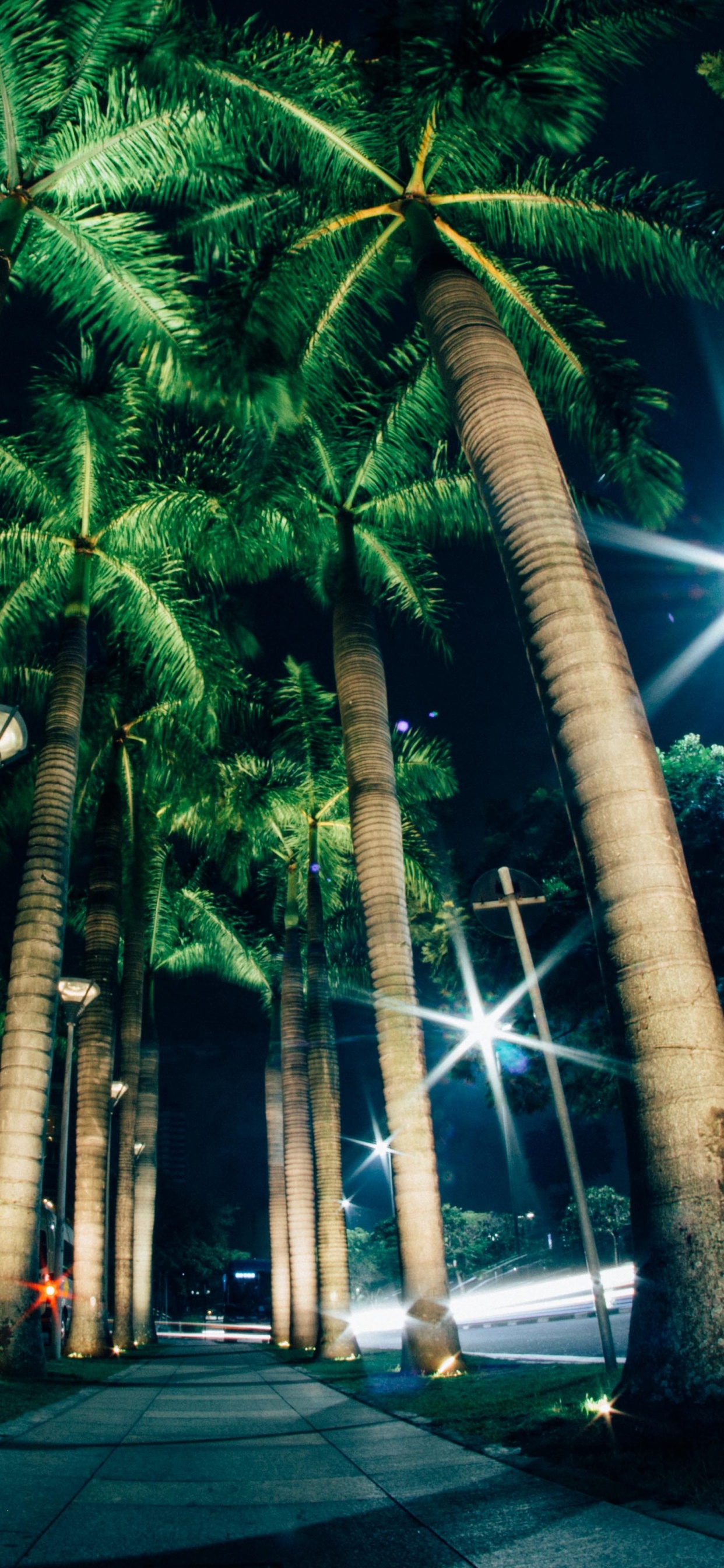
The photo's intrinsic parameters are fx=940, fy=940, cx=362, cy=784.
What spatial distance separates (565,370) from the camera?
10969 mm

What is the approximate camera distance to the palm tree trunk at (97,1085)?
643 inches

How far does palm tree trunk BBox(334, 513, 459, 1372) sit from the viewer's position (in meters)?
10.6

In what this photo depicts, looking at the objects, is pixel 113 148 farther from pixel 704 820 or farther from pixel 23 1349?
pixel 704 820

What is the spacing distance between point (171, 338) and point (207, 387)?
252 centimetres

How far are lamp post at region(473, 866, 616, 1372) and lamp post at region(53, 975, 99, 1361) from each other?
8924mm

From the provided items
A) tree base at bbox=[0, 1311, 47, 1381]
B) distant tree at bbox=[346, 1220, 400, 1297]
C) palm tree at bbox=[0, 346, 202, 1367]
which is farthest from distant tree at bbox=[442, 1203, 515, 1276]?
tree base at bbox=[0, 1311, 47, 1381]

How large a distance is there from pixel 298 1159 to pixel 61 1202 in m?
6.19

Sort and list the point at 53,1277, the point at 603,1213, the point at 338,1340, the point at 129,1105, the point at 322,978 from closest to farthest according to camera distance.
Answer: the point at 53,1277 → the point at 338,1340 → the point at 322,978 → the point at 129,1105 → the point at 603,1213

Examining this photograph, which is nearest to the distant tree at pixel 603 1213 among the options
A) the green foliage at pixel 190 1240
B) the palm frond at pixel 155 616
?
the green foliage at pixel 190 1240

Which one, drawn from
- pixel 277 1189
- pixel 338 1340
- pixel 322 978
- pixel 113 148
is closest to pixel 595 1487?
pixel 113 148

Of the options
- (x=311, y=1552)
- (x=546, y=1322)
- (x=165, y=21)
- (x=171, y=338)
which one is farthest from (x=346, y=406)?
(x=546, y=1322)

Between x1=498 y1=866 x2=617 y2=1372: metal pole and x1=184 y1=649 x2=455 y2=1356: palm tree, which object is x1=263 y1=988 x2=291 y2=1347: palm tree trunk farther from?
x1=498 y1=866 x2=617 y2=1372: metal pole

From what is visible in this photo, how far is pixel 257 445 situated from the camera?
35.9 ft

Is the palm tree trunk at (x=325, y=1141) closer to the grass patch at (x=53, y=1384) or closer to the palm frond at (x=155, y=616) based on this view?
the grass patch at (x=53, y=1384)
